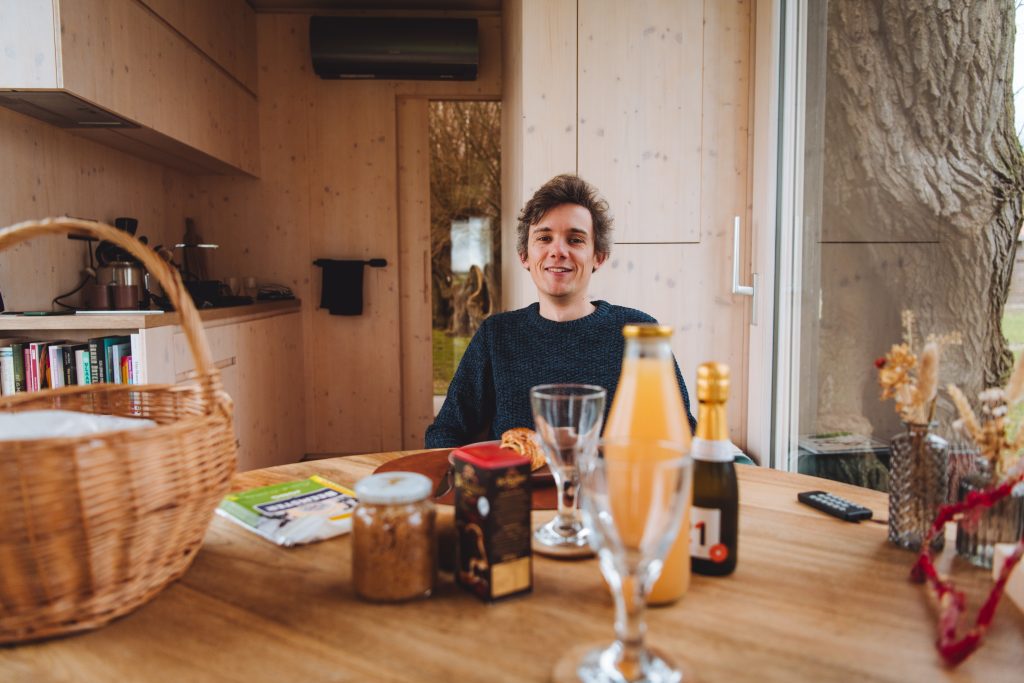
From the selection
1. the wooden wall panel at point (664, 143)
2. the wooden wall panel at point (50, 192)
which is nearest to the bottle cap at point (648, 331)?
the wooden wall panel at point (664, 143)

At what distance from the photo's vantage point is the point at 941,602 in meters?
0.67

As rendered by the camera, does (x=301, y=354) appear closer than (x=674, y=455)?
No

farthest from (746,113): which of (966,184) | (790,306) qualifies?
(966,184)

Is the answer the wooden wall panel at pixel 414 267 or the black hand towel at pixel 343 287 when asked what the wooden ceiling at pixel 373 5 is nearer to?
the wooden wall panel at pixel 414 267

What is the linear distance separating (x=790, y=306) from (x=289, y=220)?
3113 mm

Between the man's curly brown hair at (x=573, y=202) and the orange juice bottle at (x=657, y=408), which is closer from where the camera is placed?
the orange juice bottle at (x=657, y=408)

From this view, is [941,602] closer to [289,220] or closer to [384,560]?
[384,560]

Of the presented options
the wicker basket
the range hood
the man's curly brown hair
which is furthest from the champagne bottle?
the range hood

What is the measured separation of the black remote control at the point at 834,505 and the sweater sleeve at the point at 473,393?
3.21ft

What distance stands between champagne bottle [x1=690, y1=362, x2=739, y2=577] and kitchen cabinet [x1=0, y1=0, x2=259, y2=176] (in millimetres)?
2383

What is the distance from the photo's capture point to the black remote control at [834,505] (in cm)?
94

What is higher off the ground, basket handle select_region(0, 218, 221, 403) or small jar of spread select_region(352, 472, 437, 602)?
basket handle select_region(0, 218, 221, 403)

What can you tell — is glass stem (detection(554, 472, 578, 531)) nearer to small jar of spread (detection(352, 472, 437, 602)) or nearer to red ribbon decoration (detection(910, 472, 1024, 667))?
small jar of spread (detection(352, 472, 437, 602))

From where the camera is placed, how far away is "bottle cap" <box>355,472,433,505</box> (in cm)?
66
